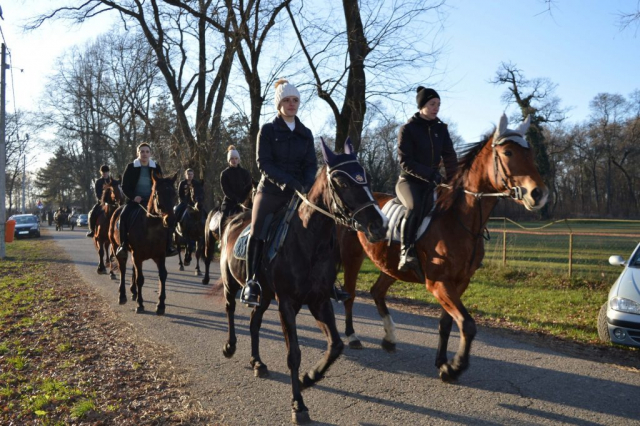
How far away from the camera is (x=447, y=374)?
17.0 ft

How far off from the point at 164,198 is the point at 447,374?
6.20 metres

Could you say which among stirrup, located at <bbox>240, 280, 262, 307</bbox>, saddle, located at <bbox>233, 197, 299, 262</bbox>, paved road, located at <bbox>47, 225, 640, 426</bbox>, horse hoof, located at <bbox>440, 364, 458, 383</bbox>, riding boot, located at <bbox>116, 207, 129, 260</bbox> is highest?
saddle, located at <bbox>233, 197, 299, 262</bbox>

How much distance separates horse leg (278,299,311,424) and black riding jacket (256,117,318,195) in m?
1.16

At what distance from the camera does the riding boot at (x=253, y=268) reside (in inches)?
197

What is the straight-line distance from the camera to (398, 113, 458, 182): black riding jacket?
606cm

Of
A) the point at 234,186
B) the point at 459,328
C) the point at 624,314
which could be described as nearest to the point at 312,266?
the point at 459,328

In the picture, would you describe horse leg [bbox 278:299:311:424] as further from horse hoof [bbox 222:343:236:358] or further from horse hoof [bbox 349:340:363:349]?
horse hoof [bbox 349:340:363:349]

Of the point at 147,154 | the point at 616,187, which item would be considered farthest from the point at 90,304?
the point at 616,187

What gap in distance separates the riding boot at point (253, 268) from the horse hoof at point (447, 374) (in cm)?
207

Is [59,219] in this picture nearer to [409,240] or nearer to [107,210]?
[107,210]

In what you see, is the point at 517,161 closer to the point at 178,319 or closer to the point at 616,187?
the point at 178,319

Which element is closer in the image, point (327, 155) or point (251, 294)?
point (327, 155)

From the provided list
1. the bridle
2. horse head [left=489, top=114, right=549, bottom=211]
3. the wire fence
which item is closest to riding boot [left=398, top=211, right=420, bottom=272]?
horse head [left=489, top=114, right=549, bottom=211]

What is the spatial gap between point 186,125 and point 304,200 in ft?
55.1
